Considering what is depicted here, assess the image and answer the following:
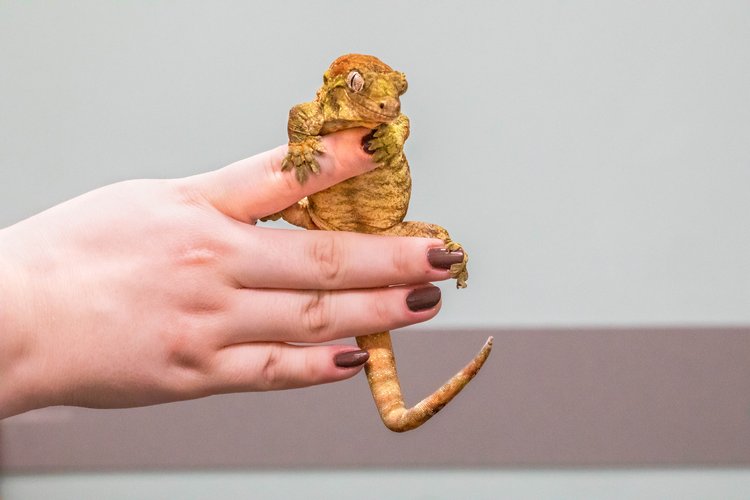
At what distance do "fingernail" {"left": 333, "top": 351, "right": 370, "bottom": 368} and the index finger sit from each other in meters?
0.29

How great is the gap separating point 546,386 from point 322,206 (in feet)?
6.16

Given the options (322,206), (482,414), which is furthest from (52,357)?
(482,414)

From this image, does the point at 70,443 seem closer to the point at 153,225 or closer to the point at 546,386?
the point at 546,386

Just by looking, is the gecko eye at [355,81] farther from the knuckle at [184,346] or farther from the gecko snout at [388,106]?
the knuckle at [184,346]

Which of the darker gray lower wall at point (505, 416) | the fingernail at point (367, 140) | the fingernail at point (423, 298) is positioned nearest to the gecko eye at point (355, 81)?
the fingernail at point (367, 140)

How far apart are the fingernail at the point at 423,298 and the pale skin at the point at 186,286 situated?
10mm

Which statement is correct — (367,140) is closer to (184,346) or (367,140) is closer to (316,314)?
(316,314)

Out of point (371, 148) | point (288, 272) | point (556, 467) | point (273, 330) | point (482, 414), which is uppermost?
point (371, 148)

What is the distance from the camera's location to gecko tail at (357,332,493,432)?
1.47 meters

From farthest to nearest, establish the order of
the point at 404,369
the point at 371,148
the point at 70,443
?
the point at 70,443
the point at 404,369
the point at 371,148

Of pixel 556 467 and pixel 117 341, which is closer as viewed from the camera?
pixel 117 341

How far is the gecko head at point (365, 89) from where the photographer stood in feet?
4.11

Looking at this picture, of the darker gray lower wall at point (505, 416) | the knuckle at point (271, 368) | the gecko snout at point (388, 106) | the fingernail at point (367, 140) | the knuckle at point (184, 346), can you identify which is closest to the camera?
the gecko snout at point (388, 106)

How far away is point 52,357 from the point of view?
145 cm
